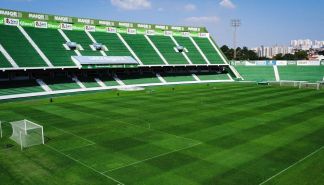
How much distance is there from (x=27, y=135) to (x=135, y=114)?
530 inches

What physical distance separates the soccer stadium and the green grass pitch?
0.33 ft

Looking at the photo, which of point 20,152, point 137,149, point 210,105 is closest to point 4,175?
point 20,152

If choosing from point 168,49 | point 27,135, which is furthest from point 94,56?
point 27,135

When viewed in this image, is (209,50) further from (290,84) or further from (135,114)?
(135,114)

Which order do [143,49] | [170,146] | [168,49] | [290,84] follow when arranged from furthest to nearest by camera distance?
[168,49] < [143,49] < [290,84] < [170,146]

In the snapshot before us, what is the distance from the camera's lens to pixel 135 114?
111ft

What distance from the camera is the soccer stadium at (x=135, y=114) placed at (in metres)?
17.9

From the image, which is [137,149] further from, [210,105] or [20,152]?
[210,105]

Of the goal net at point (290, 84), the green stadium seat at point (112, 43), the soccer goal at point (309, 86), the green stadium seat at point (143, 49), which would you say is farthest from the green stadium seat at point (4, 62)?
the soccer goal at point (309, 86)

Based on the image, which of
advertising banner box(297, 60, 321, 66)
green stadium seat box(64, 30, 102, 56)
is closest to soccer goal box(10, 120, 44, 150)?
green stadium seat box(64, 30, 102, 56)

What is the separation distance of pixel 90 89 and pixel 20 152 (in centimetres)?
3439

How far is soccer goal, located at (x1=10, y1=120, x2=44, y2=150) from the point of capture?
22031 millimetres

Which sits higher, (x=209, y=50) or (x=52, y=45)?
(x=209, y=50)

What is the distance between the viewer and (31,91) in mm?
48594
